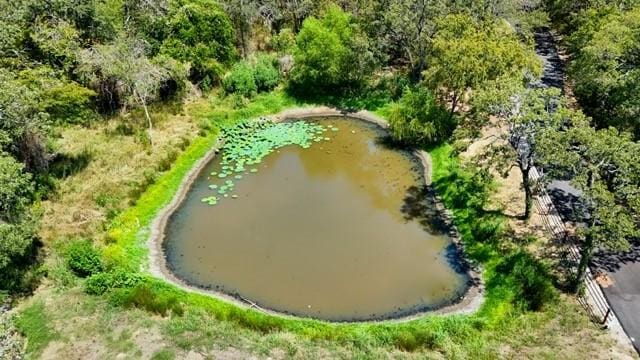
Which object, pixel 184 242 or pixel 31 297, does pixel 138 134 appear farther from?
pixel 31 297

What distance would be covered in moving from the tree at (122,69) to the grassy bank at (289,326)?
13092 mm

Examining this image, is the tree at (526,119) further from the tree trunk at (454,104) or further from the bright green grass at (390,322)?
the tree trunk at (454,104)

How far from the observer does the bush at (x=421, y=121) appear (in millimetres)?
35844

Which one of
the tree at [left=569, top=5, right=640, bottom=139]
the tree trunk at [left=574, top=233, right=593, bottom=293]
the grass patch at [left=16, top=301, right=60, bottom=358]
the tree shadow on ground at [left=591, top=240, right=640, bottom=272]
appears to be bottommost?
the grass patch at [left=16, top=301, right=60, bottom=358]

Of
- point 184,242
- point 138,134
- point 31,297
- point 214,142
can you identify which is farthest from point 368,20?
point 31,297

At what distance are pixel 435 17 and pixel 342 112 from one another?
9770 millimetres

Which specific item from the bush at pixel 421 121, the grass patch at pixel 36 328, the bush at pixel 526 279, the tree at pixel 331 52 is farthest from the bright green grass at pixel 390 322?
the tree at pixel 331 52

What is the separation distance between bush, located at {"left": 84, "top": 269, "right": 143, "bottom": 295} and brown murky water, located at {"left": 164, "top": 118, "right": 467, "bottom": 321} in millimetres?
2417

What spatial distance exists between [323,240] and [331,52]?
18.0 metres

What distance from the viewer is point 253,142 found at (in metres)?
38.5

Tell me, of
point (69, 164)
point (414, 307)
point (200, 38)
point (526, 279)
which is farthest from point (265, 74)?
point (526, 279)

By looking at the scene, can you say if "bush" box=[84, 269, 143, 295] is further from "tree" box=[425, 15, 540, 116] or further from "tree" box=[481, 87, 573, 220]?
"tree" box=[425, 15, 540, 116]

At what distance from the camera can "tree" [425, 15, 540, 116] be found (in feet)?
105

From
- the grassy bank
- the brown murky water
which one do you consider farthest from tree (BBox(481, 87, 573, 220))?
the brown murky water
